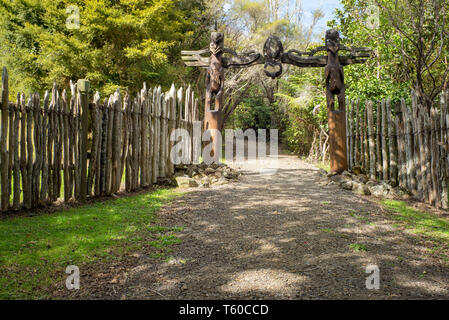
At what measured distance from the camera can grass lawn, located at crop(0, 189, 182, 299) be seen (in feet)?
9.20

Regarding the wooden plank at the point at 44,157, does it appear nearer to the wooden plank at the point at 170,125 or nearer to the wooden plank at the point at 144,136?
the wooden plank at the point at 144,136

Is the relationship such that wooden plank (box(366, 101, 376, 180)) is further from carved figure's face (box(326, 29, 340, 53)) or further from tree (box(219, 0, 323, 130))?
tree (box(219, 0, 323, 130))

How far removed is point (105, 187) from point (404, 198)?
585 cm

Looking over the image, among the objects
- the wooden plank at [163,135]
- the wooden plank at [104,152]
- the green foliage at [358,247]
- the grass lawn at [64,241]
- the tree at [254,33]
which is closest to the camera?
the grass lawn at [64,241]

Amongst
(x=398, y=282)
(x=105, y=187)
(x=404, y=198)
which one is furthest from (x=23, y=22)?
(x=398, y=282)

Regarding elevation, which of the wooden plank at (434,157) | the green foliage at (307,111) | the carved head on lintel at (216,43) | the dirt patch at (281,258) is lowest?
the dirt patch at (281,258)

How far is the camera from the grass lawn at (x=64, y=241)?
280cm

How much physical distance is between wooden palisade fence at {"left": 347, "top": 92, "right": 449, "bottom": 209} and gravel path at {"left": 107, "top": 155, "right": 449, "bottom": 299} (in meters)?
1.19

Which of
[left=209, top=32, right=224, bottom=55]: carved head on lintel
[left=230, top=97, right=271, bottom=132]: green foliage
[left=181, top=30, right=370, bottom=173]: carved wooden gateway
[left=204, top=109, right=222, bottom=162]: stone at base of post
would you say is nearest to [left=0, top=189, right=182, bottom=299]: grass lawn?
[left=204, top=109, right=222, bottom=162]: stone at base of post

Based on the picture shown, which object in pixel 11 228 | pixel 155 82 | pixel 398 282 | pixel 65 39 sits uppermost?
pixel 65 39

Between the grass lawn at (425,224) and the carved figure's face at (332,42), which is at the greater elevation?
the carved figure's face at (332,42)

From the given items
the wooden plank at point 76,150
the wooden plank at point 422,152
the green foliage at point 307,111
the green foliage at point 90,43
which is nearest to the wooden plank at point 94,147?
the wooden plank at point 76,150

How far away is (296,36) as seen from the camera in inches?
875

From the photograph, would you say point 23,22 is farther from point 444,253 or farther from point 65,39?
point 444,253
